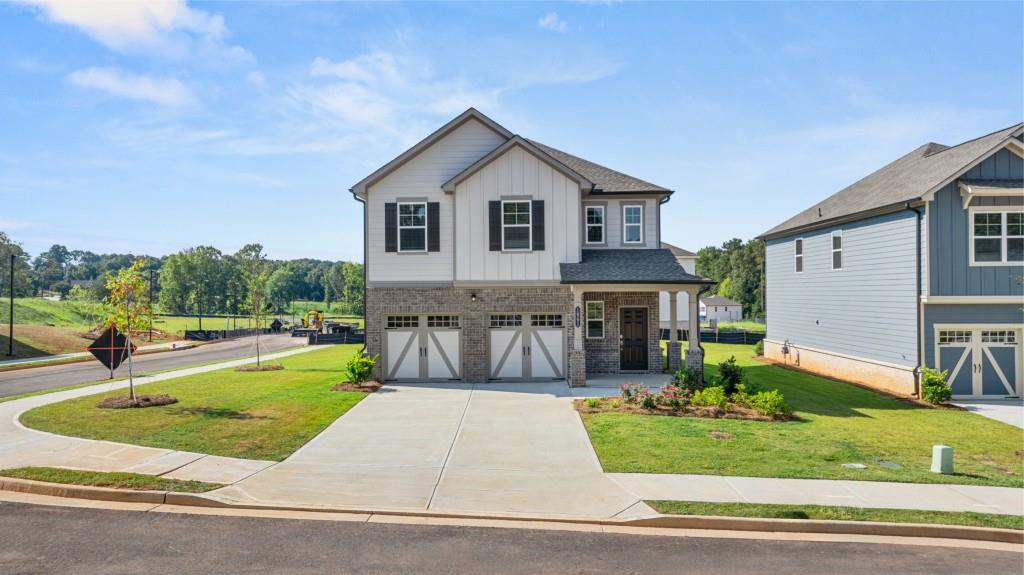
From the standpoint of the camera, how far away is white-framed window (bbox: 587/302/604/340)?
20.6 meters

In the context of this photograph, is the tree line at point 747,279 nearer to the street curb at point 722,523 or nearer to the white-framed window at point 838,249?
the white-framed window at point 838,249

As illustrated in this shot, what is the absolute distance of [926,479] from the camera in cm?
946

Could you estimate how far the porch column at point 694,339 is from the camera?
58.1 ft

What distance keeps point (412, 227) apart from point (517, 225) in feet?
12.2

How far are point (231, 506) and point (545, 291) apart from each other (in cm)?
1264

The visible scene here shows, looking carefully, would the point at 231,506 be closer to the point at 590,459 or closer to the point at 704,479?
the point at 590,459

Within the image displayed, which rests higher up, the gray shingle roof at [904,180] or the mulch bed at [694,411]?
the gray shingle roof at [904,180]

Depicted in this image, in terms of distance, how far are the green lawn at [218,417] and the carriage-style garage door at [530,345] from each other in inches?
205

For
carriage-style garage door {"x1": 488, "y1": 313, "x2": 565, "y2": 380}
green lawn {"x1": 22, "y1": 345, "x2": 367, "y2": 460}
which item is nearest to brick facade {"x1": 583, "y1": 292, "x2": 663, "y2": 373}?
carriage-style garage door {"x1": 488, "y1": 313, "x2": 565, "y2": 380}

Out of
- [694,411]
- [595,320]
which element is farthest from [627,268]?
[694,411]

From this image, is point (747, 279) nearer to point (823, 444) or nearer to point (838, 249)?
point (838, 249)

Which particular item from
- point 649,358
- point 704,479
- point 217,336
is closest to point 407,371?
point 649,358

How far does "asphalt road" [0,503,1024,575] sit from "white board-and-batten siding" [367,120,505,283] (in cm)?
1236

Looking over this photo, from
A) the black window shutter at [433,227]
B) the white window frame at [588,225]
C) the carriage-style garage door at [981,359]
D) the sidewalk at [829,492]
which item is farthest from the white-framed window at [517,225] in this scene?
the carriage-style garage door at [981,359]
